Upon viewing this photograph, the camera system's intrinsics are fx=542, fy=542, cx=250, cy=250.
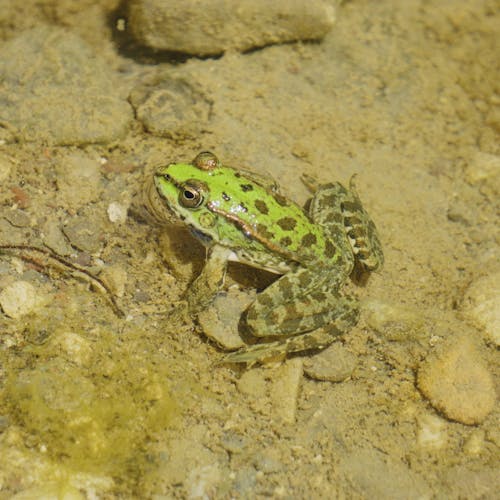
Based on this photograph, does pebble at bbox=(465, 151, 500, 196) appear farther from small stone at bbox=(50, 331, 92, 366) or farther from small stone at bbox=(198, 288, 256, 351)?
small stone at bbox=(50, 331, 92, 366)

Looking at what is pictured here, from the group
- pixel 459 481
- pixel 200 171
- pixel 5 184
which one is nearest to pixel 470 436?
pixel 459 481

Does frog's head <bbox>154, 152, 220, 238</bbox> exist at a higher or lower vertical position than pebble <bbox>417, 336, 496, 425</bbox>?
higher

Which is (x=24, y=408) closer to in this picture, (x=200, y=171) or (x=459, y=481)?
(x=200, y=171)

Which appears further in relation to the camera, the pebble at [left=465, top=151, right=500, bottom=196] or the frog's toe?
the pebble at [left=465, top=151, right=500, bottom=196]

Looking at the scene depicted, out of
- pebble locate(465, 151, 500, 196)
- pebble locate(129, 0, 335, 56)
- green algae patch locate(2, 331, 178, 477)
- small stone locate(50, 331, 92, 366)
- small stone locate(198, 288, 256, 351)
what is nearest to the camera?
green algae patch locate(2, 331, 178, 477)

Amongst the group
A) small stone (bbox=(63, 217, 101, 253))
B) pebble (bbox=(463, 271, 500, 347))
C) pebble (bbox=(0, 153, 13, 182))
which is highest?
pebble (bbox=(463, 271, 500, 347))

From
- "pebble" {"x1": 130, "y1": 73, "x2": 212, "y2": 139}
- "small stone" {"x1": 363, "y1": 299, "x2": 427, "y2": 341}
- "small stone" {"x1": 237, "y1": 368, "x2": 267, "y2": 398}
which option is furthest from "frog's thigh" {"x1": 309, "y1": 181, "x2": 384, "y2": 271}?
"pebble" {"x1": 130, "y1": 73, "x2": 212, "y2": 139}

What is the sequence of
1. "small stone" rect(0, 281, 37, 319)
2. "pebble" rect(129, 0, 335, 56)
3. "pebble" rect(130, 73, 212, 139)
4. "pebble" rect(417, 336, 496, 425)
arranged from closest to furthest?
"small stone" rect(0, 281, 37, 319)
"pebble" rect(417, 336, 496, 425)
"pebble" rect(130, 73, 212, 139)
"pebble" rect(129, 0, 335, 56)

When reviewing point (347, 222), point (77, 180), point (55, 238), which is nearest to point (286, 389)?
point (347, 222)
